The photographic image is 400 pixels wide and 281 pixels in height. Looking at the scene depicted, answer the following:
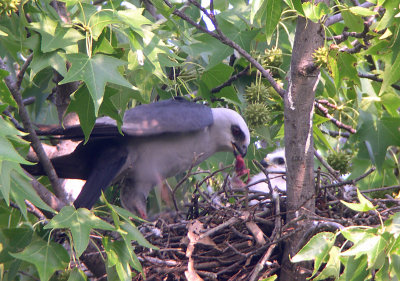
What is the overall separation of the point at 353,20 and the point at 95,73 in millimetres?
1345

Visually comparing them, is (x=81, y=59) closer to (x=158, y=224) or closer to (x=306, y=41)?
(x=306, y=41)

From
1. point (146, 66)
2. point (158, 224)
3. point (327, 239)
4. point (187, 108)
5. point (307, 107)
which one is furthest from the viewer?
point (187, 108)

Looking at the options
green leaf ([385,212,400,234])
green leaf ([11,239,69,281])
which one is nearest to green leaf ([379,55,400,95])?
green leaf ([385,212,400,234])

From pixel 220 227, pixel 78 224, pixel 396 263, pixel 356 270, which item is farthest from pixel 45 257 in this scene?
pixel 396 263

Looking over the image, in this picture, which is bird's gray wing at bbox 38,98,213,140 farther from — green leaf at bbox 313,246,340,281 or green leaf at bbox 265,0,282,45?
green leaf at bbox 313,246,340,281

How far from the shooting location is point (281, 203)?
11.3ft

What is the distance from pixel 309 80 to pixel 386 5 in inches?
24.3

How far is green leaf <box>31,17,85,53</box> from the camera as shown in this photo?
8.87 ft

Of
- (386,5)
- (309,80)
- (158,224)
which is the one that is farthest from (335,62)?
(158,224)

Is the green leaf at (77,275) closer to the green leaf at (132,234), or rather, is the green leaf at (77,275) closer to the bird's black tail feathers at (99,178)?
the green leaf at (132,234)

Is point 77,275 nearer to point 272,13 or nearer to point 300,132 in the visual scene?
point 300,132

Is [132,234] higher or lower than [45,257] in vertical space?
higher

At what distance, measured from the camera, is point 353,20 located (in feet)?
9.24

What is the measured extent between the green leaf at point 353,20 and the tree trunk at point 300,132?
0.16 m
